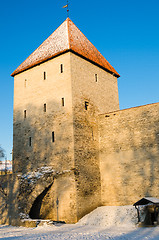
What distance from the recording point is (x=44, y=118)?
17.8 metres

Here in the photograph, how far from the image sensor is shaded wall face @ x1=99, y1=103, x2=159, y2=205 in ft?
50.7

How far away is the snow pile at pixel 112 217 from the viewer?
1380 cm

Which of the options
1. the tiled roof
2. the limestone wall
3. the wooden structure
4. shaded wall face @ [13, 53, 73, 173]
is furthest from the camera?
the tiled roof

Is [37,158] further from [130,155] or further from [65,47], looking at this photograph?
[65,47]

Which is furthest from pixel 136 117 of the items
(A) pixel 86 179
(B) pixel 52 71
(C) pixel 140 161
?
(B) pixel 52 71

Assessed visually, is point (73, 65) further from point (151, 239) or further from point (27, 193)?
point (151, 239)

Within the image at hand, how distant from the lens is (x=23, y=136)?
→ 61.9 ft

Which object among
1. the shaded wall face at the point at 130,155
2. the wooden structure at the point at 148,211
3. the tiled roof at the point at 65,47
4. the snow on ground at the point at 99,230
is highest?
the tiled roof at the point at 65,47

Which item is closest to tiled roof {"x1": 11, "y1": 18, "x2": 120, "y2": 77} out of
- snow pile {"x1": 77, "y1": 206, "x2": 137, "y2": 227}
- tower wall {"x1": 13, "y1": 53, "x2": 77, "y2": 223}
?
tower wall {"x1": 13, "y1": 53, "x2": 77, "y2": 223}

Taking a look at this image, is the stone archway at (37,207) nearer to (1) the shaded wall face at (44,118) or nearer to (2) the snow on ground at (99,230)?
(1) the shaded wall face at (44,118)

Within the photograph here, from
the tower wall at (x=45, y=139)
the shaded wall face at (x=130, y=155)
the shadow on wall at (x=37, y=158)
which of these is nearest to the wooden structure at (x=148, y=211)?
the shaded wall face at (x=130, y=155)

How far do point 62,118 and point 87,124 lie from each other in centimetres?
175

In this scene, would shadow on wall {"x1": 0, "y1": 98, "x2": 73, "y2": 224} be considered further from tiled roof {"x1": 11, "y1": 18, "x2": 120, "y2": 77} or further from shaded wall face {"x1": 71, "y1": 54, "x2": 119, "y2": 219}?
tiled roof {"x1": 11, "y1": 18, "x2": 120, "y2": 77}

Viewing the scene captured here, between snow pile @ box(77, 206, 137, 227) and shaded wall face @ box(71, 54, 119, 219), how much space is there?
20.7 inches
